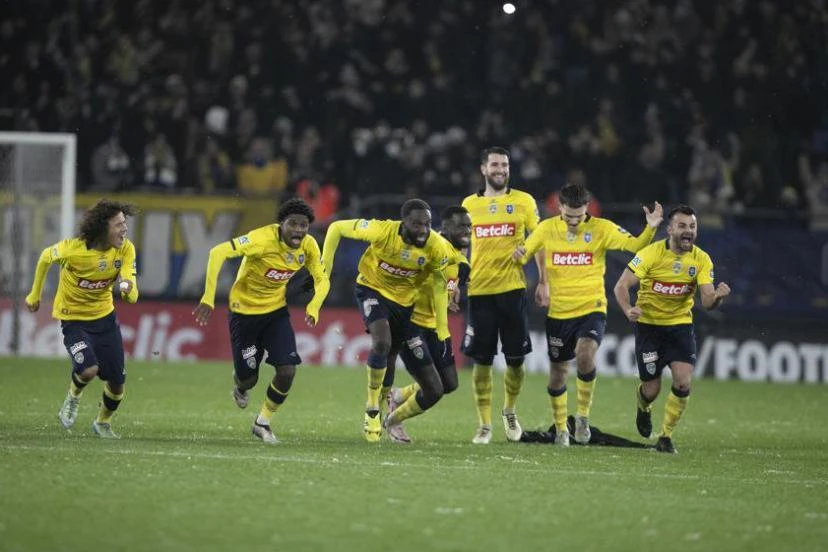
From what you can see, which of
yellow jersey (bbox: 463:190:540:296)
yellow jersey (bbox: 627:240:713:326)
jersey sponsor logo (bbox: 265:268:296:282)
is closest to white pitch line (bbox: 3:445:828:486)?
jersey sponsor logo (bbox: 265:268:296:282)

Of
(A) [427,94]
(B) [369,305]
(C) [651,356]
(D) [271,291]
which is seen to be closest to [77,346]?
(D) [271,291]

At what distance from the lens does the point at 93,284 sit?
13.6 m

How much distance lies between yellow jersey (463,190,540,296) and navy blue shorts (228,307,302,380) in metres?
2.11

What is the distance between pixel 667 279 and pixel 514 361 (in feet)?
5.80

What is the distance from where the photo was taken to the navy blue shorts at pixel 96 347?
13398 millimetres

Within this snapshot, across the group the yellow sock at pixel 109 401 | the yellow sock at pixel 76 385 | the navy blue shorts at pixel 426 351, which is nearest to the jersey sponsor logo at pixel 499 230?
the navy blue shorts at pixel 426 351

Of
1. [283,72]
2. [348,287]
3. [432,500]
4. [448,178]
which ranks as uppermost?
[283,72]

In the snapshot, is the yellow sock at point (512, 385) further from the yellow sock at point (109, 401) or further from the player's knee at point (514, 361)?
the yellow sock at point (109, 401)

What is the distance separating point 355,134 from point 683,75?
6124 mm

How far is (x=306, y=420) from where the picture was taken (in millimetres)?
16141

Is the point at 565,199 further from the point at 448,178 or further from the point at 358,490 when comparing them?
the point at 448,178

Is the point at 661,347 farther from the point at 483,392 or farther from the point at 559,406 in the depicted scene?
the point at 483,392

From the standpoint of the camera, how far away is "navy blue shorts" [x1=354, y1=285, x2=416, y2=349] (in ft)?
45.3

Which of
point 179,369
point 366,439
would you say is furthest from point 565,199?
point 179,369
